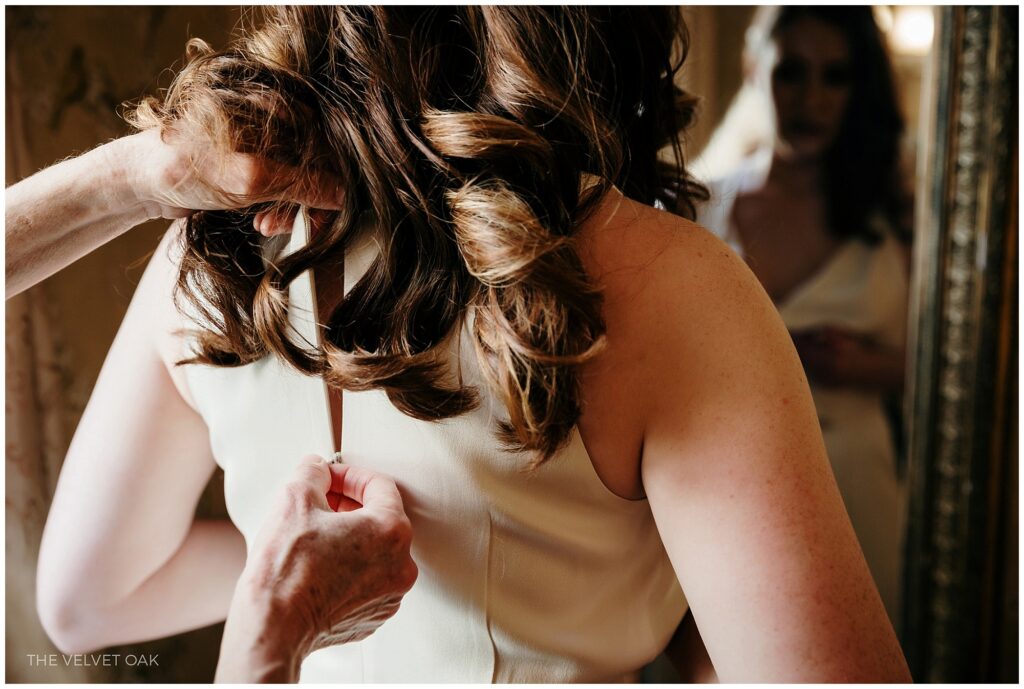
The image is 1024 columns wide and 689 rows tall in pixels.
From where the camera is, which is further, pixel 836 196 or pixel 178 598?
pixel 836 196

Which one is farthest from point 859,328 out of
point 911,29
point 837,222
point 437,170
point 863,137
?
point 437,170

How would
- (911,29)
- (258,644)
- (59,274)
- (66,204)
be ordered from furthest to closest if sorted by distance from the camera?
(911,29) < (59,274) < (66,204) < (258,644)

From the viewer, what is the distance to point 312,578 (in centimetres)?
51

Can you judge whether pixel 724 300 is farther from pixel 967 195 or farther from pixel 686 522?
pixel 967 195

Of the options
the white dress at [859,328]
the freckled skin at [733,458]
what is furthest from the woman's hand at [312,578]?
the white dress at [859,328]

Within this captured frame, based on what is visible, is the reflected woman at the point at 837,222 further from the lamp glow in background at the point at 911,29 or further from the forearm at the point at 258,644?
the forearm at the point at 258,644

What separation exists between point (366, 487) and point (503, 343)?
18 cm

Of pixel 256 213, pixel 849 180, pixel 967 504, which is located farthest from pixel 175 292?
pixel 967 504

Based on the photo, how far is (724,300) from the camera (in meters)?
0.53

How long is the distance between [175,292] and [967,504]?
1.41 meters

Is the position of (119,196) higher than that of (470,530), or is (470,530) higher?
(119,196)

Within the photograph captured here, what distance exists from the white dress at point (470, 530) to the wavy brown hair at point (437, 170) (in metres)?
0.03

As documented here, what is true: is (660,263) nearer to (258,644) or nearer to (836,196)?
(258,644)

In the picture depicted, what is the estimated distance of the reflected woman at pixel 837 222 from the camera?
4.06 feet
